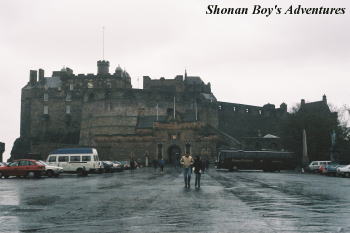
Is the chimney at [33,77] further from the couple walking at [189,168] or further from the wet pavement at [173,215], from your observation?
the wet pavement at [173,215]

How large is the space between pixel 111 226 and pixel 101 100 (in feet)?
270

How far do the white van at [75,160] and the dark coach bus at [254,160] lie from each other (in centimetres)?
2134

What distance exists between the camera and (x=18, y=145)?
9694cm

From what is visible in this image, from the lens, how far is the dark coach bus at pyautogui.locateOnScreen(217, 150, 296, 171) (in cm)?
5675

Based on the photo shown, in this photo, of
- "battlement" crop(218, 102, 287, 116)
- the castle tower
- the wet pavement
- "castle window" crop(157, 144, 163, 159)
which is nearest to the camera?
the wet pavement

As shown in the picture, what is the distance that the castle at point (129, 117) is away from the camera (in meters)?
79.9

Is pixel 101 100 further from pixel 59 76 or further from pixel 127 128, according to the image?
pixel 59 76

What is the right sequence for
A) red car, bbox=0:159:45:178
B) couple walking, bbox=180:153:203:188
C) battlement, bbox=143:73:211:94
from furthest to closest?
battlement, bbox=143:73:211:94 < red car, bbox=0:159:45:178 < couple walking, bbox=180:153:203:188

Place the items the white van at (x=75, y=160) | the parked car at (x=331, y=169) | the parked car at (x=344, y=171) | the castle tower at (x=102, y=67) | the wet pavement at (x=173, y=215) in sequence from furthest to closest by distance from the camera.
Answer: the castle tower at (x=102, y=67) → the parked car at (x=331, y=169) → the white van at (x=75, y=160) → the parked car at (x=344, y=171) → the wet pavement at (x=173, y=215)

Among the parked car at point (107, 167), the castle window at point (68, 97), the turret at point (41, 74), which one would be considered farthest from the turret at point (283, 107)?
the parked car at point (107, 167)

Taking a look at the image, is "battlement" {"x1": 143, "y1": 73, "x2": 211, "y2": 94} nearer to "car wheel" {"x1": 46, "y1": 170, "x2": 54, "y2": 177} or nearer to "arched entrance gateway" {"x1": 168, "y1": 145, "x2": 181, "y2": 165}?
"arched entrance gateway" {"x1": 168, "y1": 145, "x2": 181, "y2": 165}

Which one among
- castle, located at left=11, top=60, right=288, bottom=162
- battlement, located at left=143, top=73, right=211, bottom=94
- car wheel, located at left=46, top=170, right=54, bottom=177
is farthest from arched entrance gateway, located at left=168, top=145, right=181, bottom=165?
car wheel, located at left=46, top=170, right=54, bottom=177

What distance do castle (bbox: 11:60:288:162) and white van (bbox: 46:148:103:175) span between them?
32.3 m

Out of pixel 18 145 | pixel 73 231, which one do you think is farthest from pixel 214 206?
pixel 18 145
